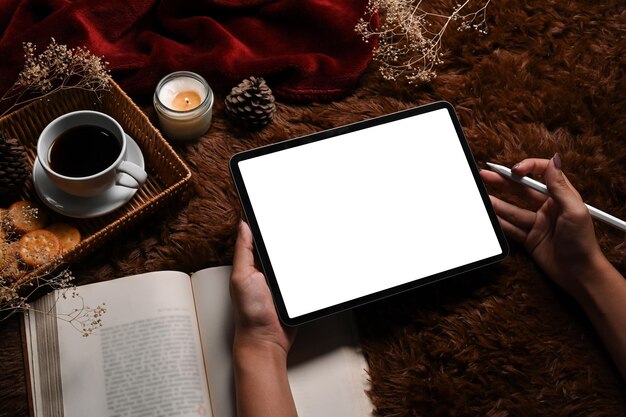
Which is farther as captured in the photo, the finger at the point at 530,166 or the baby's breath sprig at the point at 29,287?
the finger at the point at 530,166

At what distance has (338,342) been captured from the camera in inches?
36.0

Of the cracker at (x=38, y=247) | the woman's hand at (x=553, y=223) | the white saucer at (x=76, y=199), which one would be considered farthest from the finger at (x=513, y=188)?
the cracker at (x=38, y=247)

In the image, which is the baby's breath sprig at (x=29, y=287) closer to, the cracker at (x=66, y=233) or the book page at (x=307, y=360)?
the cracker at (x=66, y=233)

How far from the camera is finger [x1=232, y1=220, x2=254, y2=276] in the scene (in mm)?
857

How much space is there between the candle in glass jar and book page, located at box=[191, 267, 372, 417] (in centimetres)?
23

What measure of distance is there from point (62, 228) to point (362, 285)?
45cm

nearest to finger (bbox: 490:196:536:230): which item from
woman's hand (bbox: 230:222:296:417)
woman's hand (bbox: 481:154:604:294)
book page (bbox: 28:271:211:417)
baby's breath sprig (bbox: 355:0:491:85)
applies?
woman's hand (bbox: 481:154:604:294)

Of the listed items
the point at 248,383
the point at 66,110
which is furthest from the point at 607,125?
the point at 66,110

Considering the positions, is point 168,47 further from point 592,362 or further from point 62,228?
point 592,362

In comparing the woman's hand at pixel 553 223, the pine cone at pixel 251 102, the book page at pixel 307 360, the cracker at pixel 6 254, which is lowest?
the book page at pixel 307 360

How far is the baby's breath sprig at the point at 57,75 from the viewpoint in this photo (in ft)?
2.97

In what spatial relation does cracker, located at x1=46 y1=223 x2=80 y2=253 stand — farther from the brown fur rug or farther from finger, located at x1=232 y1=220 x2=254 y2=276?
finger, located at x1=232 y1=220 x2=254 y2=276

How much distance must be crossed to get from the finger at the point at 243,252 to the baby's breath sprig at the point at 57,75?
304 millimetres

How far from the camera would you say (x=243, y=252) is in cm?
86
